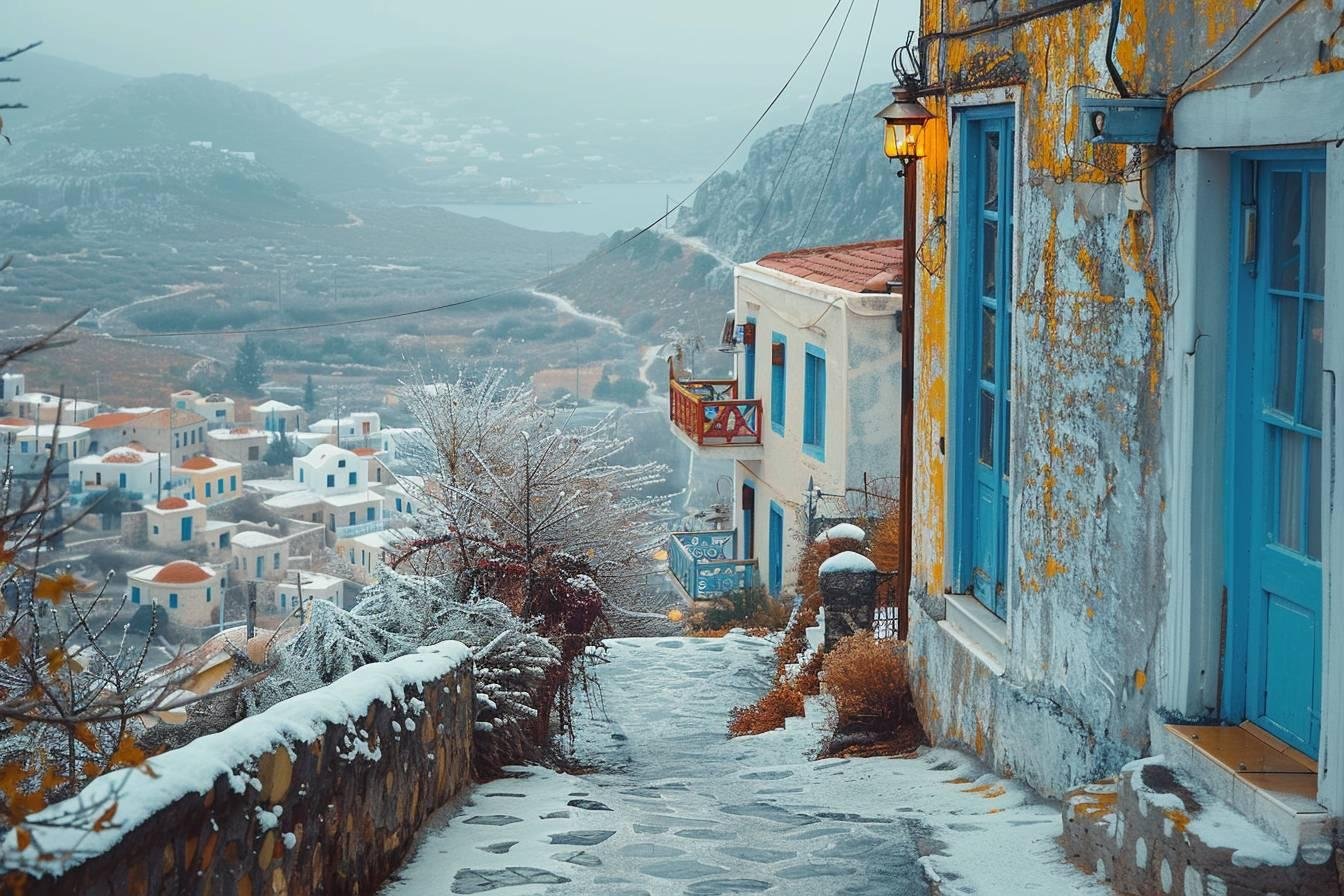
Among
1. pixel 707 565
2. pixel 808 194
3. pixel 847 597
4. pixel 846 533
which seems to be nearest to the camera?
pixel 847 597

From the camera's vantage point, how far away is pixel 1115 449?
5.29 m

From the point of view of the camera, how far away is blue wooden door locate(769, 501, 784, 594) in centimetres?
2242

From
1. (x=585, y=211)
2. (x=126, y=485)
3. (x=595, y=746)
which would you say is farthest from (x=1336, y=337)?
(x=585, y=211)

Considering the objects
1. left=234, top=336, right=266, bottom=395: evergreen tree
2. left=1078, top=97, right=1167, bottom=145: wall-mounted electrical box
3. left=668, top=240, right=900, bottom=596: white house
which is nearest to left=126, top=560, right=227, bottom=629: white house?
left=234, top=336, right=266, bottom=395: evergreen tree

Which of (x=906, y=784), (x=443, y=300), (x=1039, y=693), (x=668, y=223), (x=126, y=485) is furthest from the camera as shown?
(x=443, y=300)

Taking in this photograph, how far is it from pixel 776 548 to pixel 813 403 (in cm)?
300

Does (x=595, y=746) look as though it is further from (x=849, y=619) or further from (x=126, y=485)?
(x=126, y=485)

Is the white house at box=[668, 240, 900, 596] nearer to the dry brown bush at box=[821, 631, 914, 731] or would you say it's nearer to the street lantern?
the dry brown bush at box=[821, 631, 914, 731]

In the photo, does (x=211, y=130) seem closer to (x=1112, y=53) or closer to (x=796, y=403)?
(x=796, y=403)

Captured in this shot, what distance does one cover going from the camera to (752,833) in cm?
575

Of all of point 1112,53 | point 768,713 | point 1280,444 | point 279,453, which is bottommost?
point 279,453

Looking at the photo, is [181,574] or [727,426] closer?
[727,426]

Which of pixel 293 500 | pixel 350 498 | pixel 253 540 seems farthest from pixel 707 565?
pixel 293 500

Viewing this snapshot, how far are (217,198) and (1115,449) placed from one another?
15055 centimetres
